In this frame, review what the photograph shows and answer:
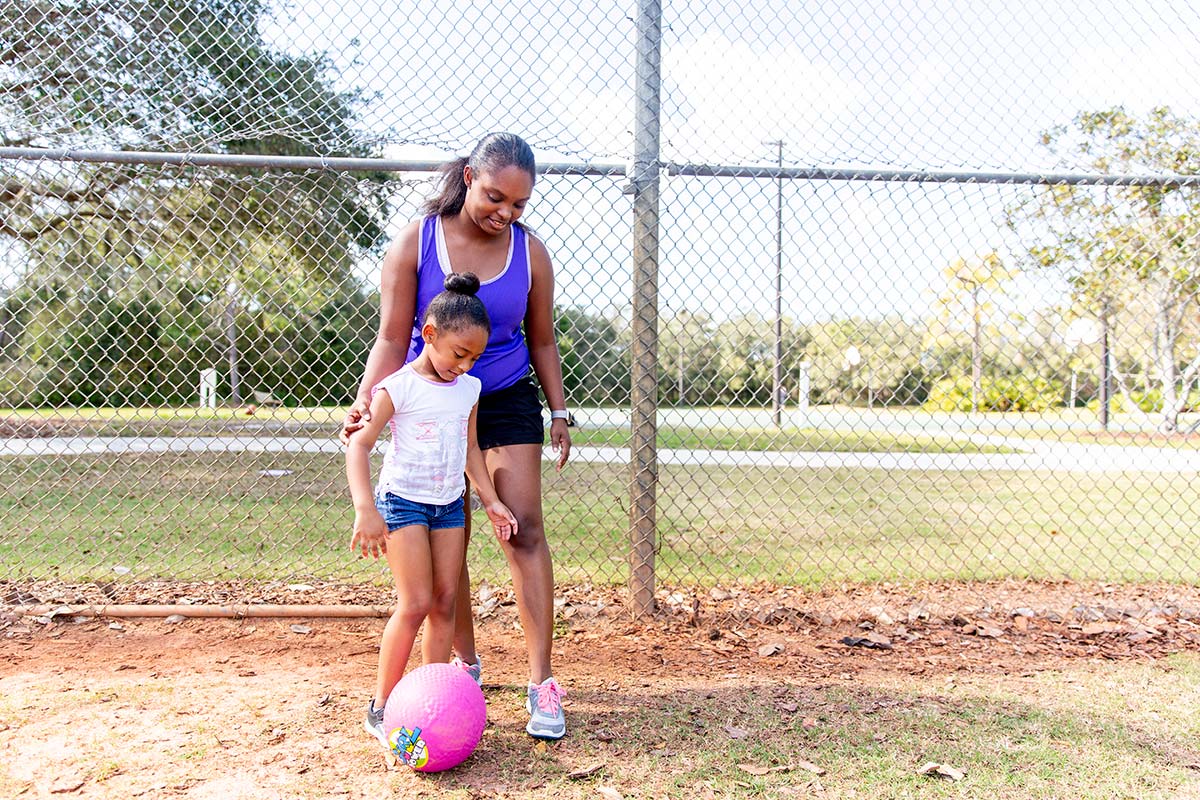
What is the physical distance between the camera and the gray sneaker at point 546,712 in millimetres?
2814

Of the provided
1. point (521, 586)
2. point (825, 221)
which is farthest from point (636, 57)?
point (521, 586)

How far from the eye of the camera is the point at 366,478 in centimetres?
257

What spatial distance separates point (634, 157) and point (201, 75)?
3293mm

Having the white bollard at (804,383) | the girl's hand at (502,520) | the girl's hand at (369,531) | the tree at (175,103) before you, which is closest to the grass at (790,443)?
the white bollard at (804,383)

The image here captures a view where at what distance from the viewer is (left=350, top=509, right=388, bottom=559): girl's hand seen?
2586mm

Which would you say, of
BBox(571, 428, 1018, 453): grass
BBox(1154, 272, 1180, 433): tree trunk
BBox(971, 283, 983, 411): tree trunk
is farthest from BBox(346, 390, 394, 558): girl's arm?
BBox(571, 428, 1018, 453): grass

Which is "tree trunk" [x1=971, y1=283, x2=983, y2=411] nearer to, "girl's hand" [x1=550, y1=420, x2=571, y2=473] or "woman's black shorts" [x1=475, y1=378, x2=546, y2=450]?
"girl's hand" [x1=550, y1=420, x2=571, y2=473]

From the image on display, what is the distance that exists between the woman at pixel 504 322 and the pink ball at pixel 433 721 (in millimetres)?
375

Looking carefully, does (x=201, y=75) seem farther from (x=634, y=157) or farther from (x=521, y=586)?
(x=521, y=586)

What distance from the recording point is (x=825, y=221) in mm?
4383

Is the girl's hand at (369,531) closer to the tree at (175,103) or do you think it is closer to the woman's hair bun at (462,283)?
the woman's hair bun at (462,283)

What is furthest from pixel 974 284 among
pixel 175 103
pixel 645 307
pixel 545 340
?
pixel 175 103

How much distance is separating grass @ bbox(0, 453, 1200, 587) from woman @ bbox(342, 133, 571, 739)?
1.70 meters

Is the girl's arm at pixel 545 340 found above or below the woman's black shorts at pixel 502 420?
above
